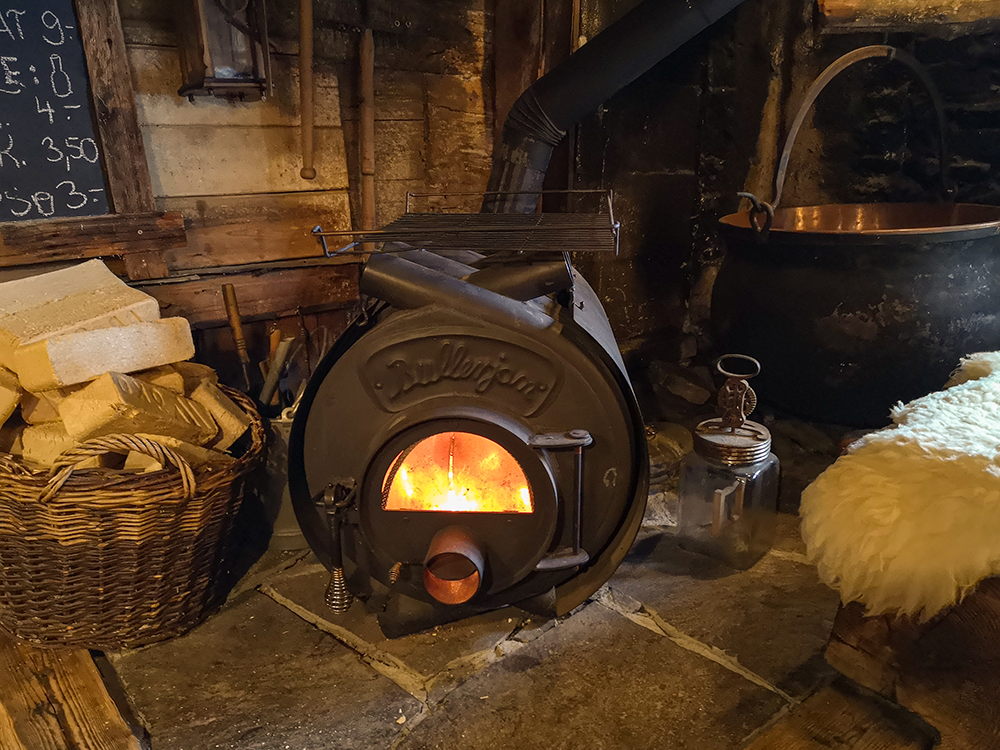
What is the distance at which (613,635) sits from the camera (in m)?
1.52

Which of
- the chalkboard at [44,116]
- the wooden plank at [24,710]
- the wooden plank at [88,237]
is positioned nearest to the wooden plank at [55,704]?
the wooden plank at [24,710]

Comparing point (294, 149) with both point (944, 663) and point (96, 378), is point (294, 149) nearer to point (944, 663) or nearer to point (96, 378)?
point (96, 378)

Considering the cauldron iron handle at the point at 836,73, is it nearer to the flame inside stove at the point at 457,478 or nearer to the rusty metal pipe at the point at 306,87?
the flame inside stove at the point at 457,478

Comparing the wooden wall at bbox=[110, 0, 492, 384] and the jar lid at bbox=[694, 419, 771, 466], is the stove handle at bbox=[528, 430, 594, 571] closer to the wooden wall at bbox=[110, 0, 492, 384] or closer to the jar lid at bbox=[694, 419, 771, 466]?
the jar lid at bbox=[694, 419, 771, 466]

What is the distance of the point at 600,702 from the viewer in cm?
133

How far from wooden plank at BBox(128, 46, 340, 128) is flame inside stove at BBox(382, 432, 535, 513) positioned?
1209mm

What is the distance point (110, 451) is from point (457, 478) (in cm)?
66

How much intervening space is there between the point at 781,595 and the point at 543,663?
60 centimetres

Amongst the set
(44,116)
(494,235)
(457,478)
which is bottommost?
(457,478)

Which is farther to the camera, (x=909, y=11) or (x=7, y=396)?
(x=909, y=11)

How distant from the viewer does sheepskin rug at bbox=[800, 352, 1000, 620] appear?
1.04 meters

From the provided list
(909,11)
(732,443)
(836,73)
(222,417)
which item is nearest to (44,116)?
(222,417)

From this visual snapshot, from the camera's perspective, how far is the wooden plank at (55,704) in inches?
49.3

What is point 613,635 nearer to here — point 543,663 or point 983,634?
point 543,663
